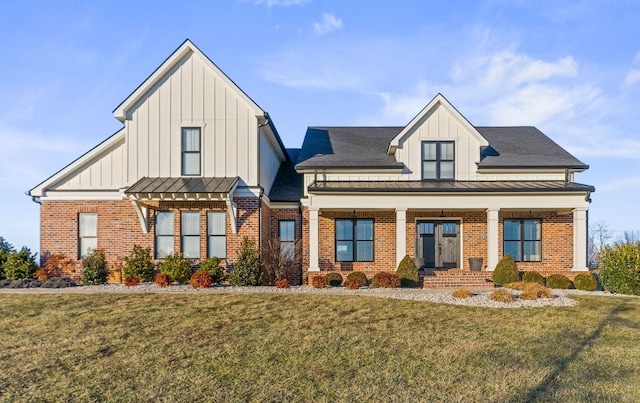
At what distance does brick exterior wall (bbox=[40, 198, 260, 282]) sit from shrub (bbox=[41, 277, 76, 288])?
49.2 inches

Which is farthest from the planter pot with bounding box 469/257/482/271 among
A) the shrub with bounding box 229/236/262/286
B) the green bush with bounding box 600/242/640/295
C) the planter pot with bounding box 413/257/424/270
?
the shrub with bounding box 229/236/262/286

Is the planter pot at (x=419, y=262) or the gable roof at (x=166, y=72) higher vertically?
the gable roof at (x=166, y=72)

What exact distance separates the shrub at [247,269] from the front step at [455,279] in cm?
617

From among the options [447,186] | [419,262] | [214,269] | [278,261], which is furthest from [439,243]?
[214,269]

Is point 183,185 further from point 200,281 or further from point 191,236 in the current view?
point 200,281

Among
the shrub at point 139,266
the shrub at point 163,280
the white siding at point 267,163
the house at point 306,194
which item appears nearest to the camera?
the shrub at point 163,280

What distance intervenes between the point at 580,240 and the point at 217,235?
13926 mm

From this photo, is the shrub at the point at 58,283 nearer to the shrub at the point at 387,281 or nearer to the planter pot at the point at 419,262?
the shrub at the point at 387,281

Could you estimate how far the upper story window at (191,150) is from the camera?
Result: 18797mm

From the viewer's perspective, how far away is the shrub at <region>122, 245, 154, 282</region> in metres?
18.1

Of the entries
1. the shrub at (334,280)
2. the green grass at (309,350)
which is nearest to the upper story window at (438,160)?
the shrub at (334,280)

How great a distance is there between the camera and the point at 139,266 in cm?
1812

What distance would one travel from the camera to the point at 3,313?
12688mm

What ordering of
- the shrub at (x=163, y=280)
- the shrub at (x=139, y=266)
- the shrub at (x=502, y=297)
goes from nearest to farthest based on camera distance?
1. the shrub at (x=502, y=297)
2. the shrub at (x=163, y=280)
3. the shrub at (x=139, y=266)
